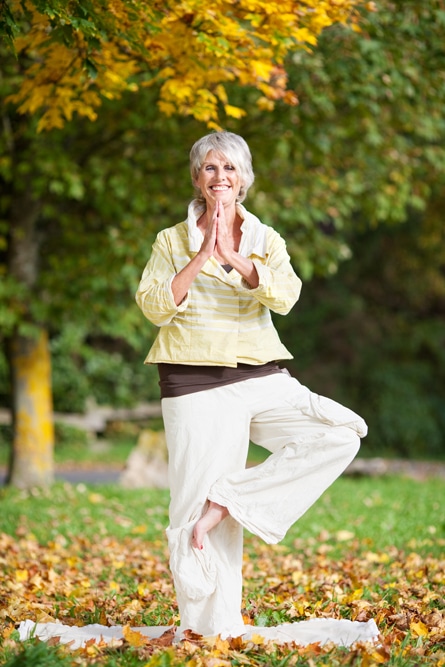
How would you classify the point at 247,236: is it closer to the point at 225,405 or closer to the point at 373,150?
the point at 225,405

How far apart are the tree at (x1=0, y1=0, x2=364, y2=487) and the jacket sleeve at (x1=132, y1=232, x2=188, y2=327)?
1.33 meters

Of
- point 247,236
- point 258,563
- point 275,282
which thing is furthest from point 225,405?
point 258,563

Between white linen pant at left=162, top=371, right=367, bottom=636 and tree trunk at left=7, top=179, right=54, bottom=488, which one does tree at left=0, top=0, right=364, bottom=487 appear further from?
white linen pant at left=162, top=371, right=367, bottom=636

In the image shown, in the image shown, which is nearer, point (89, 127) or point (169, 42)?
point (169, 42)

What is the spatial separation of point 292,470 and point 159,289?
3.07 feet

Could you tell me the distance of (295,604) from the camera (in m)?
4.35

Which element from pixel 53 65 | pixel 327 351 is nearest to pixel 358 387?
pixel 327 351

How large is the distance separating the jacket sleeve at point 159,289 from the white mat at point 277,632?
4.52 ft

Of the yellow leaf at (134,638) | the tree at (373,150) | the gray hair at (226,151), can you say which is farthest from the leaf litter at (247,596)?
the tree at (373,150)

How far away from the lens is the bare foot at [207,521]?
3582mm

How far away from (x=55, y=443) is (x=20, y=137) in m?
9.32

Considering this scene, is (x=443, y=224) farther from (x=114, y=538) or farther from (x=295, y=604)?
(x=295, y=604)

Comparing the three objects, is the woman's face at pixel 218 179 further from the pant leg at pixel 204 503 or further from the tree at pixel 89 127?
the tree at pixel 89 127

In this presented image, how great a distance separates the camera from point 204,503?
12.0 feet
